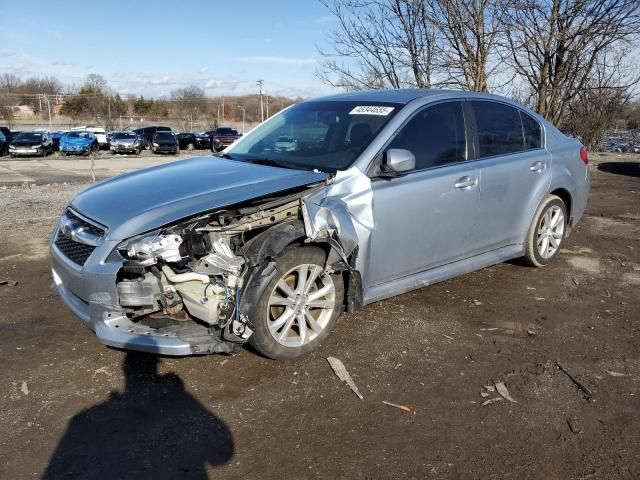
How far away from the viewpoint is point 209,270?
130 inches

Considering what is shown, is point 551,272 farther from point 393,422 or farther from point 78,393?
point 78,393

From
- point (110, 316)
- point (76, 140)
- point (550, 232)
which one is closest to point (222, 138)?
point (76, 140)

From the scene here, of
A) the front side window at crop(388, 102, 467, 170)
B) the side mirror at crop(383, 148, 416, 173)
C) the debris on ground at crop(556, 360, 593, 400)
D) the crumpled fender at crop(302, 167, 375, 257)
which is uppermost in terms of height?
the front side window at crop(388, 102, 467, 170)

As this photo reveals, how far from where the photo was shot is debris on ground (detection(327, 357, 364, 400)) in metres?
3.35

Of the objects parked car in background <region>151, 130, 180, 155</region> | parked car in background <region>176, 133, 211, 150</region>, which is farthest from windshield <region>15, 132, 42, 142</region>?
parked car in background <region>176, 133, 211, 150</region>

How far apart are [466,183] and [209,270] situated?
2292 millimetres

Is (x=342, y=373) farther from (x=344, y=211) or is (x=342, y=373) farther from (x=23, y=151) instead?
(x=23, y=151)

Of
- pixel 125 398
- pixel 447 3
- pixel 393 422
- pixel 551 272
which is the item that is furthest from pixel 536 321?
pixel 447 3

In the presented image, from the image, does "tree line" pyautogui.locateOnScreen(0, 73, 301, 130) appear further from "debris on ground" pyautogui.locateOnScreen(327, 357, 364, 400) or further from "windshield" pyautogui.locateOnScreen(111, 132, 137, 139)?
"debris on ground" pyautogui.locateOnScreen(327, 357, 364, 400)

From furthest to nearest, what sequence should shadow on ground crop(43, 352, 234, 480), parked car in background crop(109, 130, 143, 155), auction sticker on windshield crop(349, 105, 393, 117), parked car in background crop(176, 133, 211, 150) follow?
parked car in background crop(176, 133, 211, 150) → parked car in background crop(109, 130, 143, 155) → auction sticker on windshield crop(349, 105, 393, 117) → shadow on ground crop(43, 352, 234, 480)

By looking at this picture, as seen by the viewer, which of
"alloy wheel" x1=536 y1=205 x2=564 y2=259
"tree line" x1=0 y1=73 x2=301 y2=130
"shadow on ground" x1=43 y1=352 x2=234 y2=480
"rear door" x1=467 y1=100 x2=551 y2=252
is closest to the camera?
"shadow on ground" x1=43 y1=352 x2=234 y2=480

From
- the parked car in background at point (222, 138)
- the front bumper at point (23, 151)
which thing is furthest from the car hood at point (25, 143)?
the parked car in background at point (222, 138)

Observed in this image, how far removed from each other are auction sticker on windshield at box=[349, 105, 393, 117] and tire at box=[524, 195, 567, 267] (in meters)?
2.05

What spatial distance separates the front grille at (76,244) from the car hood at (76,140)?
28.8 metres
